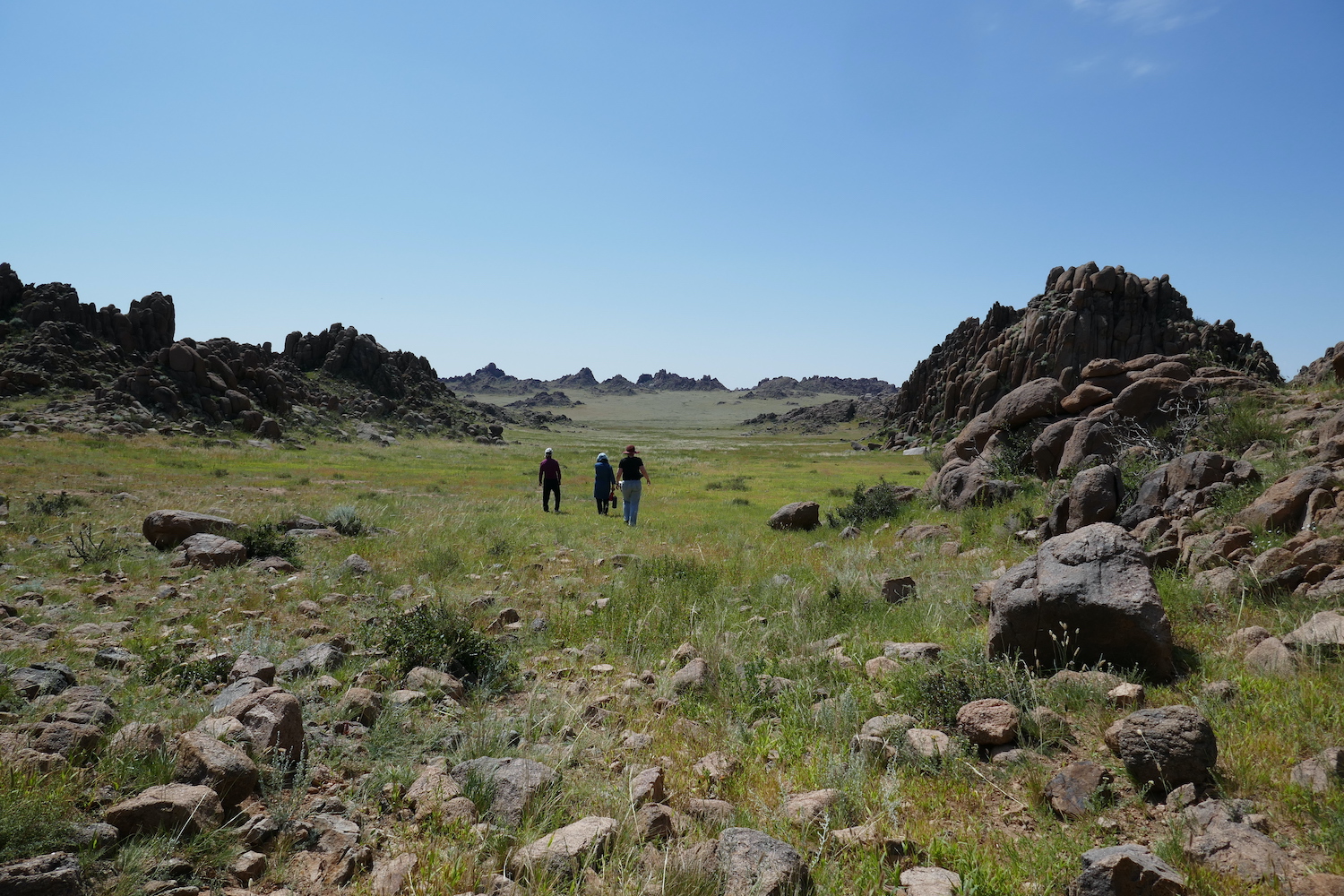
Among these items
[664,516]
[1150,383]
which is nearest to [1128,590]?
[1150,383]

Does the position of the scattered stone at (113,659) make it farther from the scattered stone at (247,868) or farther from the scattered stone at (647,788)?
the scattered stone at (647,788)

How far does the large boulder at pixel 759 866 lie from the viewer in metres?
3.20

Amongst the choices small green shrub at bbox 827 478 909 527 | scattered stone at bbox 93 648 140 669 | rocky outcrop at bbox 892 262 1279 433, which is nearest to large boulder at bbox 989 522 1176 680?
scattered stone at bbox 93 648 140 669

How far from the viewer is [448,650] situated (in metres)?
6.50

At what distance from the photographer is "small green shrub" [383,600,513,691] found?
6.43 meters

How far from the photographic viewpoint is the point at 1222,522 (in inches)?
356

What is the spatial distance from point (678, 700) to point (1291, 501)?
8.21 meters

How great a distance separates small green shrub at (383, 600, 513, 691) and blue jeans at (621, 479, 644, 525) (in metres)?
11.2

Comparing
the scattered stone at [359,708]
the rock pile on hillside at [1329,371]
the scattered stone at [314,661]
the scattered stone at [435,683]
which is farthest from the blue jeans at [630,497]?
the rock pile on hillside at [1329,371]

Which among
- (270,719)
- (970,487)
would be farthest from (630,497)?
(270,719)

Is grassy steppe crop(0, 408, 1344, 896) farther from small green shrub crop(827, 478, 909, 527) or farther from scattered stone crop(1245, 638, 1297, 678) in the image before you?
small green shrub crop(827, 478, 909, 527)

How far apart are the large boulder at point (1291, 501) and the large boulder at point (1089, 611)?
3.75 m

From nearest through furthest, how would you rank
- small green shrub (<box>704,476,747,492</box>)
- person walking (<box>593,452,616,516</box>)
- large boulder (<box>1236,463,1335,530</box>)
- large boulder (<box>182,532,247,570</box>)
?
large boulder (<box>1236,463,1335,530</box>) < large boulder (<box>182,532,247,570</box>) < person walking (<box>593,452,616,516</box>) < small green shrub (<box>704,476,747,492</box>)

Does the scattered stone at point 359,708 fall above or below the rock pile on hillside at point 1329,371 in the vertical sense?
below
